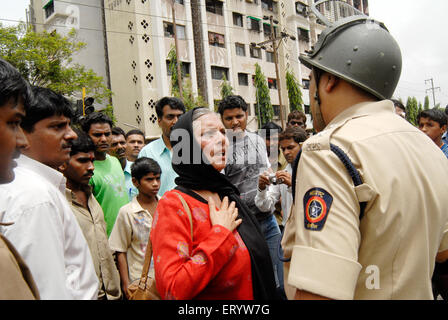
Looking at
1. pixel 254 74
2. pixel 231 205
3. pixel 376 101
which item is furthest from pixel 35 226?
pixel 254 74

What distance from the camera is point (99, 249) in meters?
2.94

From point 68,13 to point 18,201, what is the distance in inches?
1163

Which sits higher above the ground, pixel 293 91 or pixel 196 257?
pixel 293 91

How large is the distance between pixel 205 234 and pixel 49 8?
31.5 m

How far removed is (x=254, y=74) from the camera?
2984cm

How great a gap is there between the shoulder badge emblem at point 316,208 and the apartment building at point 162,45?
2275 cm

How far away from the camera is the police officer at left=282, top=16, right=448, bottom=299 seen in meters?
1.17

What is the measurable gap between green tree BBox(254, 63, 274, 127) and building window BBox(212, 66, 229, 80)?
260 centimetres

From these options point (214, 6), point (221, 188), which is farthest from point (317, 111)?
point (214, 6)

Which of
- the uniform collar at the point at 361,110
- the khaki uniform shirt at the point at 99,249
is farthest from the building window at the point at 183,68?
the uniform collar at the point at 361,110

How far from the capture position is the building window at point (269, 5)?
1281 inches

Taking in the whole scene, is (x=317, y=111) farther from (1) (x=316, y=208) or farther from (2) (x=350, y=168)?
(1) (x=316, y=208)

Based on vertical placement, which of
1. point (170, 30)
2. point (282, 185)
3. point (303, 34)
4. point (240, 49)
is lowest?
point (282, 185)
